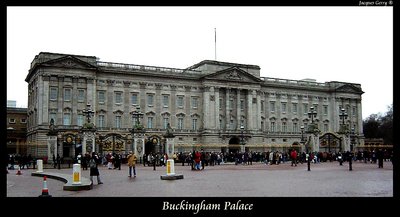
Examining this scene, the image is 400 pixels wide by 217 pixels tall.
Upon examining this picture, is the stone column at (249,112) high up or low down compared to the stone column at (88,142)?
up

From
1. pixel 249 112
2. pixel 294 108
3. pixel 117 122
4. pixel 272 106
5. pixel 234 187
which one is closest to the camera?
pixel 234 187

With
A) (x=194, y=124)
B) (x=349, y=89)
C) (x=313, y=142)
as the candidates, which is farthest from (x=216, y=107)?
(x=349, y=89)

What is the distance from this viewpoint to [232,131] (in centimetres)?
7819

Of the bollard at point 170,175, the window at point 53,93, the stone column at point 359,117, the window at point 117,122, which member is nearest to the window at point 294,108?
the stone column at point 359,117

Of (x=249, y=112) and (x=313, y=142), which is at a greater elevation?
(x=249, y=112)

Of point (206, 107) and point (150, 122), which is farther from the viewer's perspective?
point (206, 107)

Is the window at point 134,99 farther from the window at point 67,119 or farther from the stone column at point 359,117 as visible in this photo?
the stone column at point 359,117

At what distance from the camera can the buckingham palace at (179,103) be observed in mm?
65750

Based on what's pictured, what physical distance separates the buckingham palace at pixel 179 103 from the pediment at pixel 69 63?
14 cm

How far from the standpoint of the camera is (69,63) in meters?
66.6

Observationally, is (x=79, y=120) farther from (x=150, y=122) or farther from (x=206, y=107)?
(x=206, y=107)

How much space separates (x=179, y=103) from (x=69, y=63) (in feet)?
64.5
